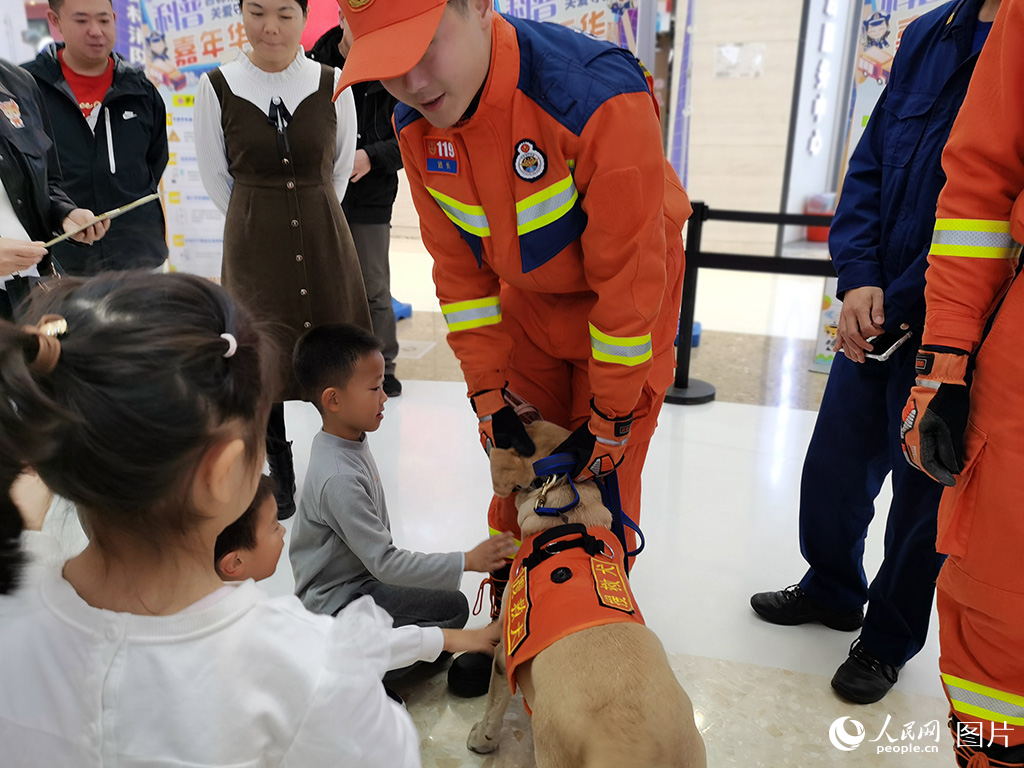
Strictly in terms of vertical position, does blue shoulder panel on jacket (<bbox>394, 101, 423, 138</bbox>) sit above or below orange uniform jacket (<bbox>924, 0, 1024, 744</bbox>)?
above

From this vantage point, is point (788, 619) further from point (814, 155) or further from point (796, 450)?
point (814, 155)

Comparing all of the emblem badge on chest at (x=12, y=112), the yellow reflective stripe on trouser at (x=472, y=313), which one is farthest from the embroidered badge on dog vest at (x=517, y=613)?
the emblem badge on chest at (x=12, y=112)

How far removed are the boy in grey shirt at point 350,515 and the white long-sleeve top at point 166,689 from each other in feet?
2.66

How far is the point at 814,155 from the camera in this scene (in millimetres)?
8312

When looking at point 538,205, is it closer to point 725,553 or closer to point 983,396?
point 983,396

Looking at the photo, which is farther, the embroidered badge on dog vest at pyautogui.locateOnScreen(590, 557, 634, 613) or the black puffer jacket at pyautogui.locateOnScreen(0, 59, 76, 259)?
the black puffer jacket at pyautogui.locateOnScreen(0, 59, 76, 259)

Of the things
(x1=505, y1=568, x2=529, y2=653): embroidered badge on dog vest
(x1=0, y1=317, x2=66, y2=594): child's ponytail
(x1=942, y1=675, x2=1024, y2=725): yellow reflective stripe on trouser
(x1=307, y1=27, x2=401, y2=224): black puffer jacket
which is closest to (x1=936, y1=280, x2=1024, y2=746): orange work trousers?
(x1=942, y1=675, x2=1024, y2=725): yellow reflective stripe on trouser

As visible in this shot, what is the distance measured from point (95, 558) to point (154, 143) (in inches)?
123

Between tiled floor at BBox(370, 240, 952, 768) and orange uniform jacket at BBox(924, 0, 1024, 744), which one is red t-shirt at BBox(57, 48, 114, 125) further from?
orange uniform jacket at BBox(924, 0, 1024, 744)

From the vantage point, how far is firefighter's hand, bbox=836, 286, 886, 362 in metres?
1.64

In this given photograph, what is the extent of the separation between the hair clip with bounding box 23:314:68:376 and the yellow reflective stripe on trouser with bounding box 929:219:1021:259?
4.36ft

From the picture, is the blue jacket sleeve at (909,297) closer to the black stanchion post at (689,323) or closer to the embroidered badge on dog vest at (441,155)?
the embroidered badge on dog vest at (441,155)

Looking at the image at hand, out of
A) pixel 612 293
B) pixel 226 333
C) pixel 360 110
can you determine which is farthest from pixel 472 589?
pixel 360 110

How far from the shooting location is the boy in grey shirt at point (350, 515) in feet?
5.23
